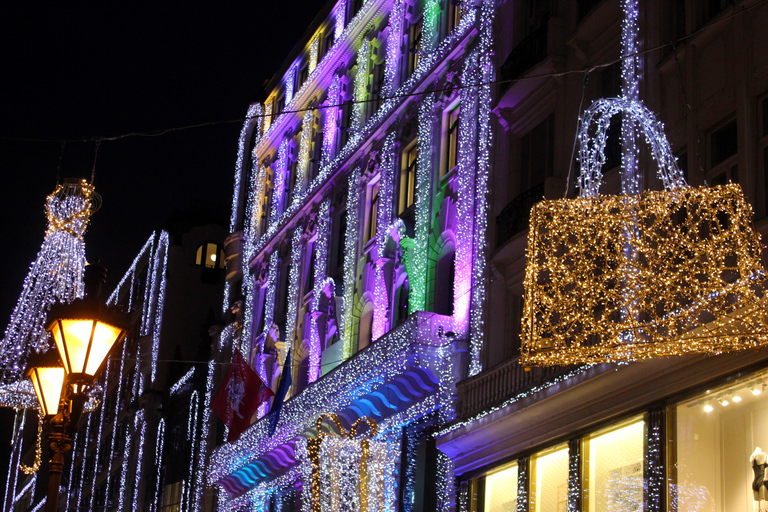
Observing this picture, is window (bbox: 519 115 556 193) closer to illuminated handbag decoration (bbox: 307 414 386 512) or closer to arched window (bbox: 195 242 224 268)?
illuminated handbag decoration (bbox: 307 414 386 512)

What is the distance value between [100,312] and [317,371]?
61.8 ft

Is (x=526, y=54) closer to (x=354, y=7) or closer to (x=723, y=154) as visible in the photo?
(x=723, y=154)

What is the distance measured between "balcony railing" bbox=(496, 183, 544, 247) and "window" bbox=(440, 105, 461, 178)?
12.5 feet

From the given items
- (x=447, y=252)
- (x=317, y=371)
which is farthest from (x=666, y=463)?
(x=317, y=371)

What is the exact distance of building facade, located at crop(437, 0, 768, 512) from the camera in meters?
13.9

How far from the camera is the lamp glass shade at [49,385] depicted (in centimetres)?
1115

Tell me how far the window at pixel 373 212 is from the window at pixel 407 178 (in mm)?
1445

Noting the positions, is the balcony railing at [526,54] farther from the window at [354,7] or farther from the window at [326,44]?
A: the window at [326,44]

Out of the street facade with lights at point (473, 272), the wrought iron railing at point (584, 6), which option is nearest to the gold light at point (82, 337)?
the street facade with lights at point (473, 272)

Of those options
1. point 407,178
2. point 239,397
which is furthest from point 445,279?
point 239,397

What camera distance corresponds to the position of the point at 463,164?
74.3ft

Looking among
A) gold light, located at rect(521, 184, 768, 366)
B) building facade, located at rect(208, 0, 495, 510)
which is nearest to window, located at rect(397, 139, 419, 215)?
building facade, located at rect(208, 0, 495, 510)

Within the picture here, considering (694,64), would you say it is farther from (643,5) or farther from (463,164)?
(463,164)

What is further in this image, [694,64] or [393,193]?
[393,193]
